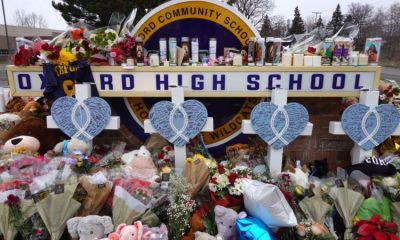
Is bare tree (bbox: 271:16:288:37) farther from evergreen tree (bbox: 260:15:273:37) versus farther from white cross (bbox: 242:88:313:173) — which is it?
white cross (bbox: 242:88:313:173)

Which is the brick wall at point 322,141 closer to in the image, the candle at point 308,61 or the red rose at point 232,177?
the candle at point 308,61

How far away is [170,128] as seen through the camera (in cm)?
282

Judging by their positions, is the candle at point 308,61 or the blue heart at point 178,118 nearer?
the blue heart at point 178,118

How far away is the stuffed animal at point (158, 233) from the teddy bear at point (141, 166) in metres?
0.47

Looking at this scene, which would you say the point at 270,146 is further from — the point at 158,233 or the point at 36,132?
the point at 36,132

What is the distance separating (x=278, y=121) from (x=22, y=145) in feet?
7.89

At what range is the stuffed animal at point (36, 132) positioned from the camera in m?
3.24

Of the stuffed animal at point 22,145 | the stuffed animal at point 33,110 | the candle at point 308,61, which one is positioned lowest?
the stuffed animal at point 22,145

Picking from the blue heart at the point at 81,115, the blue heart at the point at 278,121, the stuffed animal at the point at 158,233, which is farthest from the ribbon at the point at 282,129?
the blue heart at the point at 81,115

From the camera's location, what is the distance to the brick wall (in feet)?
10.6

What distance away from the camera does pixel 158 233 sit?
6.95 feet

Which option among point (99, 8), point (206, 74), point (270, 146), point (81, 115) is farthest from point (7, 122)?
point (99, 8)

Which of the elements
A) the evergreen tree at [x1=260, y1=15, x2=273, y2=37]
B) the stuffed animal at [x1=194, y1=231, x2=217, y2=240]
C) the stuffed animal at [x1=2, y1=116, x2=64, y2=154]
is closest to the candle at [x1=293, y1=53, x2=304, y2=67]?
the stuffed animal at [x1=194, y1=231, x2=217, y2=240]

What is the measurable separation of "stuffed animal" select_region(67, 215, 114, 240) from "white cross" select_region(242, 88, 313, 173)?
4.53 feet
